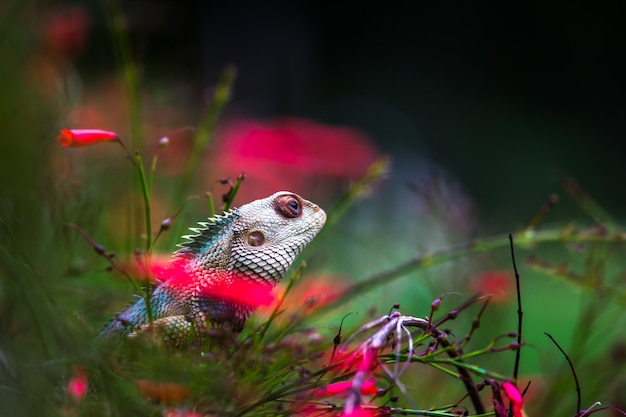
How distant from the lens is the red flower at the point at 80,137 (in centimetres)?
90

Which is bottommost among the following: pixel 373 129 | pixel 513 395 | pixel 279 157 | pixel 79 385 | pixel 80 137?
pixel 373 129

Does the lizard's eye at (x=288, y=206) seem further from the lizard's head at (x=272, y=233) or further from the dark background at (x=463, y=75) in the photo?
the dark background at (x=463, y=75)

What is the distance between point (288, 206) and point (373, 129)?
5171 mm

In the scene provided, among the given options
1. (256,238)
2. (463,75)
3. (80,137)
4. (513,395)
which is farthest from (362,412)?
(463,75)

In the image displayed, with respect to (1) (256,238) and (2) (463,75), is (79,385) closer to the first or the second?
(1) (256,238)

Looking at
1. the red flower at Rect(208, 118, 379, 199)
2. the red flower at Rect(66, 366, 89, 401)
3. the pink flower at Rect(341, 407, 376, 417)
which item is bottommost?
the red flower at Rect(208, 118, 379, 199)

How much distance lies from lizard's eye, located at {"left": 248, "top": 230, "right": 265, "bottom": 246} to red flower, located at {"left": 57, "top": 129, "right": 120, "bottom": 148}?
186mm

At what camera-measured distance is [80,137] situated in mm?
921

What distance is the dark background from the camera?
610 centimetres

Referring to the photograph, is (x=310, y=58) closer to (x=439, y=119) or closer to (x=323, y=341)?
(x=439, y=119)

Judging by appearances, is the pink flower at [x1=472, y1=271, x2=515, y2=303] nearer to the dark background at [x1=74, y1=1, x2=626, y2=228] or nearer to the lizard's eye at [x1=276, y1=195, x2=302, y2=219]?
the lizard's eye at [x1=276, y1=195, x2=302, y2=219]

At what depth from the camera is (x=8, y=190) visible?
0.92 m

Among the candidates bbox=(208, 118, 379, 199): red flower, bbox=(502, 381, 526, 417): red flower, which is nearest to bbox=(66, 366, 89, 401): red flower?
bbox=(502, 381, 526, 417): red flower

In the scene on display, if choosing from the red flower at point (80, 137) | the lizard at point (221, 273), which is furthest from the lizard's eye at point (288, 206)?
the red flower at point (80, 137)
